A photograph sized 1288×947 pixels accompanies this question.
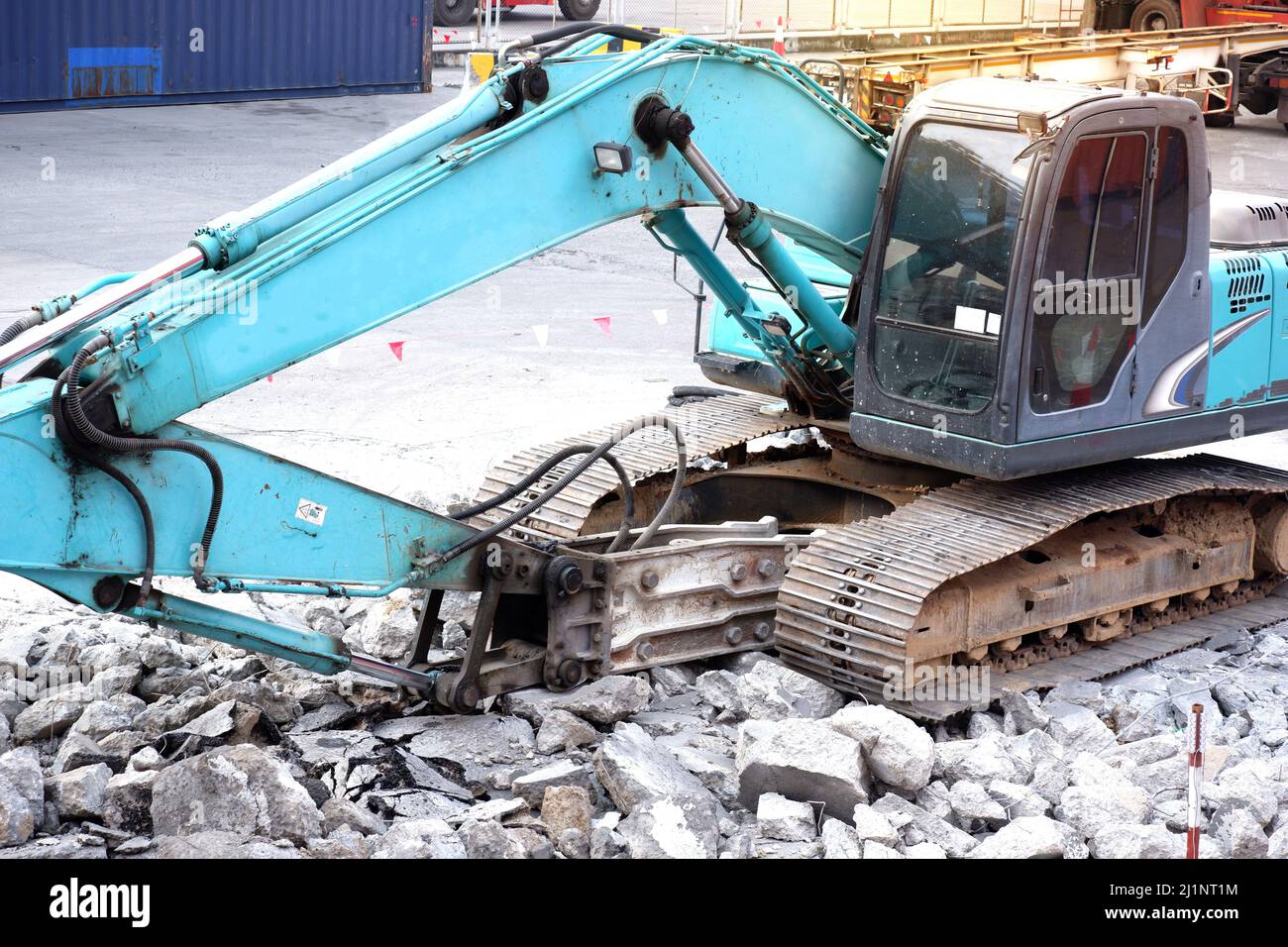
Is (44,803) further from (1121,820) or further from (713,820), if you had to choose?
(1121,820)

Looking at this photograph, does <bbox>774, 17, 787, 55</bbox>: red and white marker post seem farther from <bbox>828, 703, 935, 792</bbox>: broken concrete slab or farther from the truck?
<bbox>828, 703, 935, 792</bbox>: broken concrete slab

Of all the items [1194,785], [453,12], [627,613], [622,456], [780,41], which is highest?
[453,12]

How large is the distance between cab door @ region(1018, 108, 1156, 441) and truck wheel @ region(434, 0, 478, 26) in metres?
23.9

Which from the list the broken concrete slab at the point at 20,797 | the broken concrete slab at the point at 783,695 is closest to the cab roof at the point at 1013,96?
the broken concrete slab at the point at 783,695

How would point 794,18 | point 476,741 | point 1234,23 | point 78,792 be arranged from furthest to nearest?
point 794,18 → point 1234,23 → point 476,741 → point 78,792

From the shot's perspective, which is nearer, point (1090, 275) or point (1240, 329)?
point (1090, 275)

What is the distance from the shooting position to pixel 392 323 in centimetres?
1423

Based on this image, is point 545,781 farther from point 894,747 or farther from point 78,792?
point 78,792

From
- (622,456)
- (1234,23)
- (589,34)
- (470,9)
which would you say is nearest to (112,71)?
(470,9)

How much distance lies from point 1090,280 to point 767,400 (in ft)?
7.30

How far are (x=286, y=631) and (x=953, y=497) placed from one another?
9.95 feet

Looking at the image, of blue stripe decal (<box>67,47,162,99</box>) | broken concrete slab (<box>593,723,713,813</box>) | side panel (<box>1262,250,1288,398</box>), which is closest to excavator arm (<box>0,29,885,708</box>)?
broken concrete slab (<box>593,723,713,813</box>)

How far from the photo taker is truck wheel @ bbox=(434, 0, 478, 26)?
97.7 feet

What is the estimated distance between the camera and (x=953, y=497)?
7656 mm
